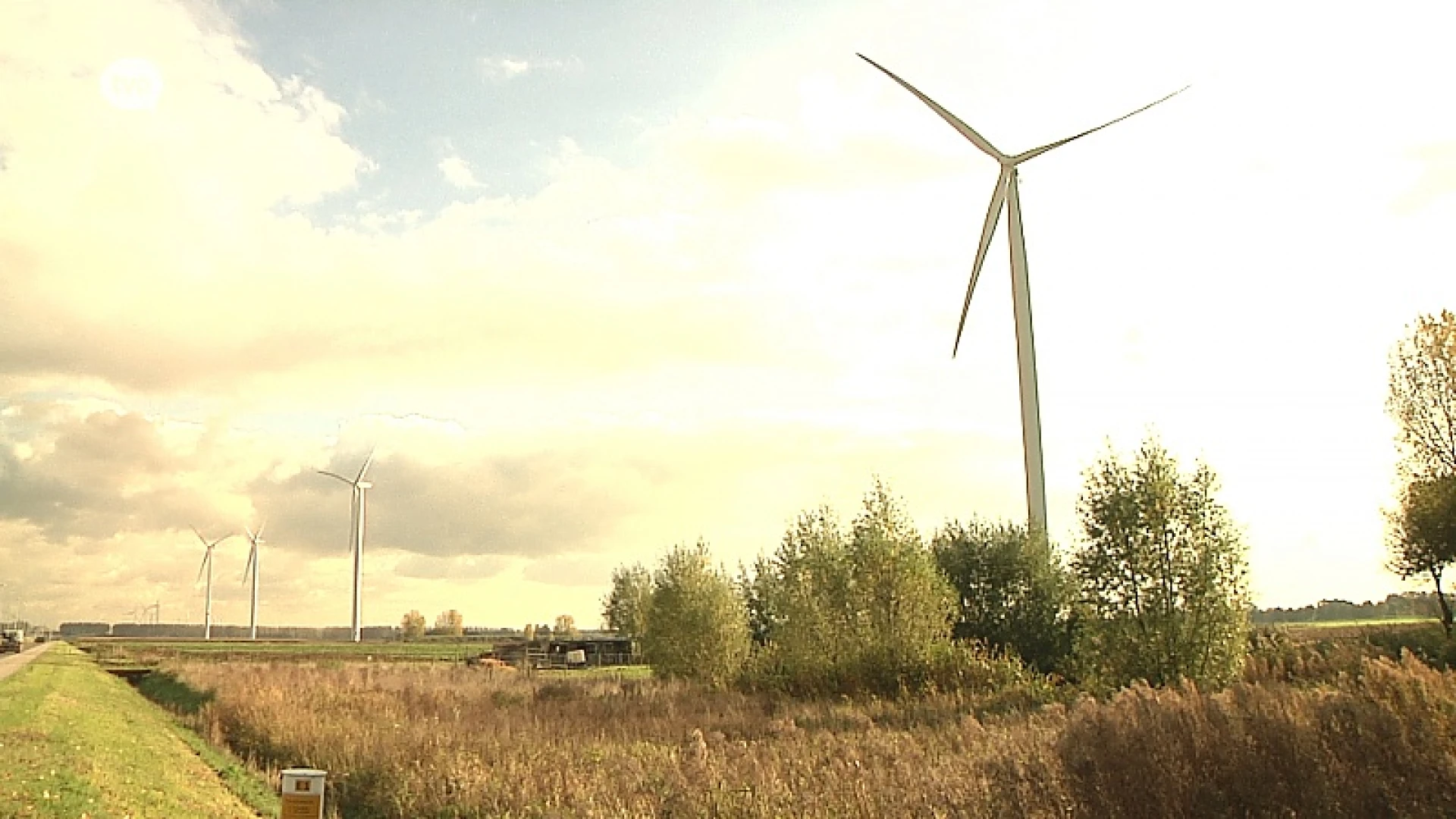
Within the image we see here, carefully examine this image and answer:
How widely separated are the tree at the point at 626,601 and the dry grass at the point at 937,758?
56.6 metres

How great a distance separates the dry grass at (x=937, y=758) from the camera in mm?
12430

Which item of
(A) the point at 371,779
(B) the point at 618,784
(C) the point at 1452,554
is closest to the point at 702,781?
(B) the point at 618,784

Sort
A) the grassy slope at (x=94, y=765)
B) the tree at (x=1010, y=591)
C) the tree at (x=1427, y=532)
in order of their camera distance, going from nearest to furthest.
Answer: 1. the grassy slope at (x=94, y=765)
2. the tree at (x=1010, y=591)
3. the tree at (x=1427, y=532)

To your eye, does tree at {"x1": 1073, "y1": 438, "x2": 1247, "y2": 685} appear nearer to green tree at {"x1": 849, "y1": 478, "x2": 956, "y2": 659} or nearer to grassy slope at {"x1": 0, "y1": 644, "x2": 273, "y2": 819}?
green tree at {"x1": 849, "y1": 478, "x2": 956, "y2": 659}

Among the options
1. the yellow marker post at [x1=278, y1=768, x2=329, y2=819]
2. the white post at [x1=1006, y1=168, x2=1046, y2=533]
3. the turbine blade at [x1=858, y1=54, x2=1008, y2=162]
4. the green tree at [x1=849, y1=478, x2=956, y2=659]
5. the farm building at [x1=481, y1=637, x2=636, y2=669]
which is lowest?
the farm building at [x1=481, y1=637, x2=636, y2=669]

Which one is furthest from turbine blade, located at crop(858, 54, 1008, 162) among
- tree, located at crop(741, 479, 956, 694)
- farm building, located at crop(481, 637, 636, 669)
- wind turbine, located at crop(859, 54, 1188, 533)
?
farm building, located at crop(481, 637, 636, 669)

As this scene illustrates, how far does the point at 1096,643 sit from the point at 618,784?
15256mm

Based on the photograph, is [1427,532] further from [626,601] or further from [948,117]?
[626,601]

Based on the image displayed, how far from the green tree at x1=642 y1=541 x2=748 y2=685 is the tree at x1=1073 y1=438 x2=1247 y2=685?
23.1 meters

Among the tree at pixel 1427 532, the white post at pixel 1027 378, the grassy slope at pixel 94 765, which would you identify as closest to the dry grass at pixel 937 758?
the grassy slope at pixel 94 765

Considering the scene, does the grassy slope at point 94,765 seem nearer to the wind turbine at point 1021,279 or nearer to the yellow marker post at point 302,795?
the yellow marker post at point 302,795

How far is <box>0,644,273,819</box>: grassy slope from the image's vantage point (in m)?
18.6

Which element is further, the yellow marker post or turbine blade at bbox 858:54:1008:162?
turbine blade at bbox 858:54:1008:162

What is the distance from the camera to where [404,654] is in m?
111
